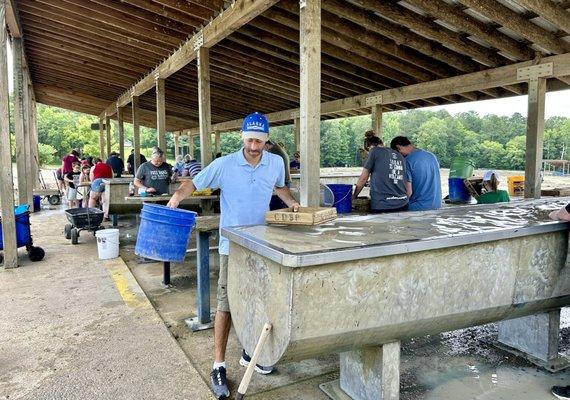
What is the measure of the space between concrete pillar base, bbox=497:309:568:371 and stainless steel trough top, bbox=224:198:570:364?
391 mm

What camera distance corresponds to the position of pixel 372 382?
8.66 ft

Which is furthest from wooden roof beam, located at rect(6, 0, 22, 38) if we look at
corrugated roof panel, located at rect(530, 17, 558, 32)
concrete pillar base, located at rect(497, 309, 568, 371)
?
concrete pillar base, located at rect(497, 309, 568, 371)

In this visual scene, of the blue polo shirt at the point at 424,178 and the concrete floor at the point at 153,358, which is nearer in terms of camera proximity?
the concrete floor at the point at 153,358

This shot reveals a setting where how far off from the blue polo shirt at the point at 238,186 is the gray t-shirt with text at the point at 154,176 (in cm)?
412

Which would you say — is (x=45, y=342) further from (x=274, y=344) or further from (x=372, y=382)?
(x=372, y=382)

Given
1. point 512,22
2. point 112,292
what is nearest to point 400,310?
point 112,292

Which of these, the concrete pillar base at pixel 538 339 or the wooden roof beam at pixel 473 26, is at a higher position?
the wooden roof beam at pixel 473 26

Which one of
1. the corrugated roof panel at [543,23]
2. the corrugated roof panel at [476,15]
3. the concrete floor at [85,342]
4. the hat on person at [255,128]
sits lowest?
the concrete floor at [85,342]

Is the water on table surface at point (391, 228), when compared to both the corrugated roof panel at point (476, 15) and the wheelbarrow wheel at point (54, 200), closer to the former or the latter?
the corrugated roof panel at point (476, 15)

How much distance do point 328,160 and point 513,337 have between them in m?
48.3

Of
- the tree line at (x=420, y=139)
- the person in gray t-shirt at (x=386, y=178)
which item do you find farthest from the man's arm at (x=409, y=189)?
the tree line at (x=420, y=139)

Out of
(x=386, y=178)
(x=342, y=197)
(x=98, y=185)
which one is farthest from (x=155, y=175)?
(x=386, y=178)

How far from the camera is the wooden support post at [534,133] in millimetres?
6883

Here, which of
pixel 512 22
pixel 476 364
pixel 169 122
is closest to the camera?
pixel 476 364
